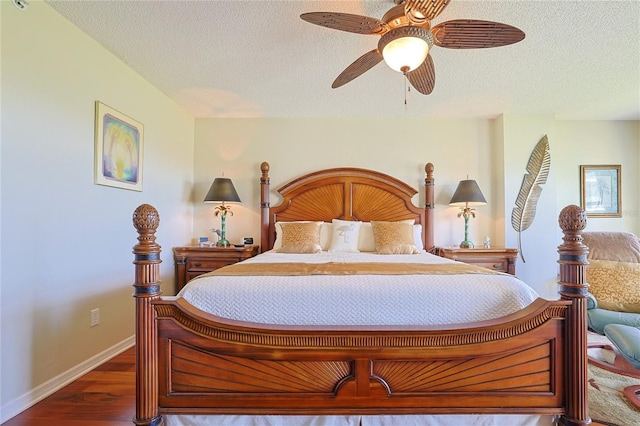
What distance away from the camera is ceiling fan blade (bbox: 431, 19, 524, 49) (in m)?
1.52

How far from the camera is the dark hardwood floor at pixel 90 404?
1548 millimetres

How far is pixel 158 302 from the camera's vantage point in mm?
1300

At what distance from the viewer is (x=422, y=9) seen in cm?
147

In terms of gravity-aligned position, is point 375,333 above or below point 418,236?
below

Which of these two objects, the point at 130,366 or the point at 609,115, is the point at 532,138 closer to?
the point at 609,115

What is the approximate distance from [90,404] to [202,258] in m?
1.63

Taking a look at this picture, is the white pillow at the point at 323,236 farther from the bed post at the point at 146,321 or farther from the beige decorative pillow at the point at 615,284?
the beige decorative pillow at the point at 615,284

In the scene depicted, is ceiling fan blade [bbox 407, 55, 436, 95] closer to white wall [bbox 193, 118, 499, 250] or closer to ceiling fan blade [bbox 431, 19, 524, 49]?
ceiling fan blade [bbox 431, 19, 524, 49]

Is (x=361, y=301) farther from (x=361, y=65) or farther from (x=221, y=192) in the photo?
(x=221, y=192)

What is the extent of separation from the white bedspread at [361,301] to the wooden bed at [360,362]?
0.19 feet

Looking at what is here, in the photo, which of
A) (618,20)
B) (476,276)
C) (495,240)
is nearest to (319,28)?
(476,276)

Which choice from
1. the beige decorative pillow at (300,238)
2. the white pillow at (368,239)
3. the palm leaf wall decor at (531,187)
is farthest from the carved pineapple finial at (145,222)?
the palm leaf wall decor at (531,187)

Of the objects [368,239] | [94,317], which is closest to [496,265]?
[368,239]

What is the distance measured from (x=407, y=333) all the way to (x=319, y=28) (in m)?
1.96
